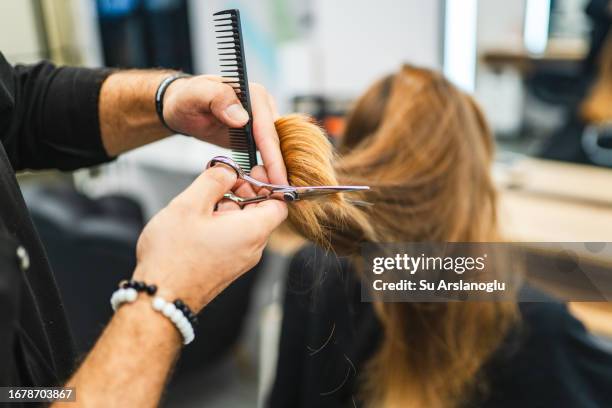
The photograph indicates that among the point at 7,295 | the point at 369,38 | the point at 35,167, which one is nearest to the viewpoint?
the point at 7,295

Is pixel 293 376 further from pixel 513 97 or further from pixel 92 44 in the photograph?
pixel 92 44

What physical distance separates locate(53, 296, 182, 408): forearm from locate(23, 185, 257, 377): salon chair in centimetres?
80

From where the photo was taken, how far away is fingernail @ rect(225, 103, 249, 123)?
23.8 inches

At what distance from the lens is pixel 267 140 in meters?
0.61

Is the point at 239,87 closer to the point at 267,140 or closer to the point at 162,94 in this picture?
the point at 267,140

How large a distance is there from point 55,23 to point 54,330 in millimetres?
2079

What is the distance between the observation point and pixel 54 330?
66cm

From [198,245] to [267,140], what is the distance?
0.16 meters

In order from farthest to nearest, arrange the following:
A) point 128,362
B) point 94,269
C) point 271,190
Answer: point 94,269
point 271,190
point 128,362

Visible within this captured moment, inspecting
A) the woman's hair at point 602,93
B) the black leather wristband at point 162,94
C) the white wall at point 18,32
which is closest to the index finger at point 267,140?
the black leather wristband at point 162,94

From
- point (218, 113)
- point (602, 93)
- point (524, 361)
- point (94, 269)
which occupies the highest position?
point (218, 113)

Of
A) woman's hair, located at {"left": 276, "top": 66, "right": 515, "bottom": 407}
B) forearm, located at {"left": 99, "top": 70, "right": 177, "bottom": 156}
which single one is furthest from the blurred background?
forearm, located at {"left": 99, "top": 70, "right": 177, "bottom": 156}

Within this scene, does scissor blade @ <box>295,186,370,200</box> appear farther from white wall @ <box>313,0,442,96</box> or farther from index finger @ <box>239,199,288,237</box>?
white wall @ <box>313,0,442,96</box>

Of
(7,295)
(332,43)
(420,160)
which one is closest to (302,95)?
(332,43)
